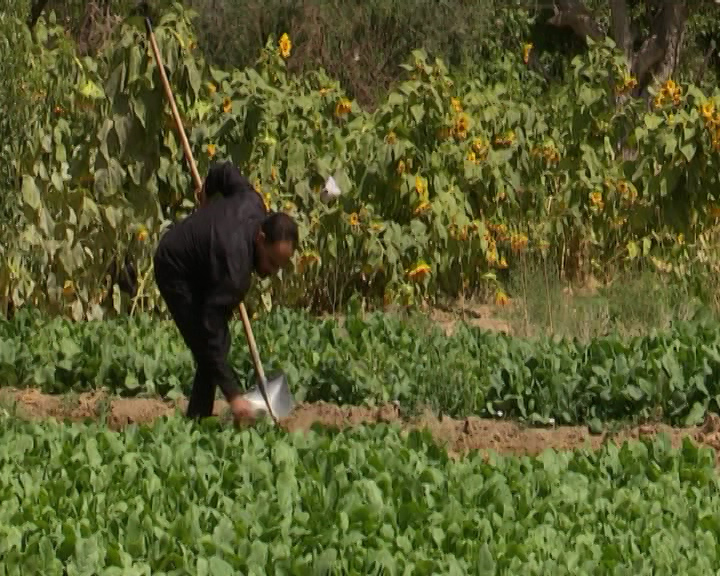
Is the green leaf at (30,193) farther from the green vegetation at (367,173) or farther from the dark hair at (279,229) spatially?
the dark hair at (279,229)

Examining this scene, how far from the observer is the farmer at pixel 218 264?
7.34 m

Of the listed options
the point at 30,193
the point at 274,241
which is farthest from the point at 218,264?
the point at 30,193

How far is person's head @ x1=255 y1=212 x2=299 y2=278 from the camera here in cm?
729

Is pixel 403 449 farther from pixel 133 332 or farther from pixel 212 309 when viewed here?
pixel 133 332

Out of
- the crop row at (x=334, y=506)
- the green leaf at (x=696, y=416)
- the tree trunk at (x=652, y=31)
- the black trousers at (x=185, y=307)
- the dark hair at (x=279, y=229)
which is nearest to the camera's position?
the crop row at (x=334, y=506)

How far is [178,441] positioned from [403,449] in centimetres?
86

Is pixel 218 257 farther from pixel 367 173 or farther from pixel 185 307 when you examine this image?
pixel 367 173

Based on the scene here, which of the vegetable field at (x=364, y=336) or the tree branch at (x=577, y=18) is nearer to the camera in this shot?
the vegetable field at (x=364, y=336)

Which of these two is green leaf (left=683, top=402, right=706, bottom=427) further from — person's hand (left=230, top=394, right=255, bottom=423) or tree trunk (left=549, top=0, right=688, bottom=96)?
tree trunk (left=549, top=0, right=688, bottom=96)

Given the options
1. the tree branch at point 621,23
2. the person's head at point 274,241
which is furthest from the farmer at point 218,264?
the tree branch at point 621,23

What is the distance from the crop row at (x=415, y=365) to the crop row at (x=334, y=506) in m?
1.53

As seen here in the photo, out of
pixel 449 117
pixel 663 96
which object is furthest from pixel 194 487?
pixel 663 96

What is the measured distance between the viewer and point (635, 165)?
12.6 m

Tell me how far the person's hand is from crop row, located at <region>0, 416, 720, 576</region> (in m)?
0.13
